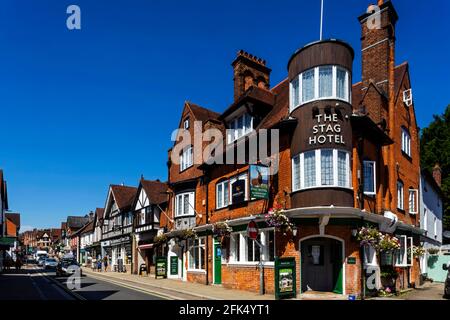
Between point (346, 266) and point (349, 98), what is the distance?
23.4 feet

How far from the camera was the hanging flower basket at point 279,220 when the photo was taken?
17797 mm

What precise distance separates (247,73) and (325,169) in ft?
38.2

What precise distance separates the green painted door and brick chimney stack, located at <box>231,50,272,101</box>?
9171 mm

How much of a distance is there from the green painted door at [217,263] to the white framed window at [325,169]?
8314 millimetres

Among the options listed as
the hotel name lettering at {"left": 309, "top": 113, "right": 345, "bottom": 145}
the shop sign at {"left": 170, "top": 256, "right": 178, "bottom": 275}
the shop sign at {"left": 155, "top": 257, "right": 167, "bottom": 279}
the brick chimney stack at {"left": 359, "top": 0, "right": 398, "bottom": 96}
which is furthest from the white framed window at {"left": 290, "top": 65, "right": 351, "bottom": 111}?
the shop sign at {"left": 155, "top": 257, "right": 167, "bottom": 279}

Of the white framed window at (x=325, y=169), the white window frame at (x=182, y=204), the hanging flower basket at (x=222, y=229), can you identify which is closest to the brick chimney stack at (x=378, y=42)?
the white framed window at (x=325, y=169)

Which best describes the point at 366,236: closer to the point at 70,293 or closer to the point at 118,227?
the point at 70,293

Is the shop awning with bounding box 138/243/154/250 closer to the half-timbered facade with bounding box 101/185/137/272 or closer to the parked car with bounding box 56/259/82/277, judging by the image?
the half-timbered facade with bounding box 101/185/137/272

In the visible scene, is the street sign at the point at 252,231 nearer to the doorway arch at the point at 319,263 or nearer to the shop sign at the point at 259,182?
the shop sign at the point at 259,182

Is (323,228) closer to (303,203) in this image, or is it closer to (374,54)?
(303,203)

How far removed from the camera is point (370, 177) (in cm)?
1950

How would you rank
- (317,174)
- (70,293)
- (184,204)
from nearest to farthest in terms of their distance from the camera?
1. (317,174)
2. (70,293)
3. (184,204)

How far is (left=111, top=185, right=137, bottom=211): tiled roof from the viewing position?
47.8 meters

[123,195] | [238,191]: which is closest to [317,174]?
[238,191]
